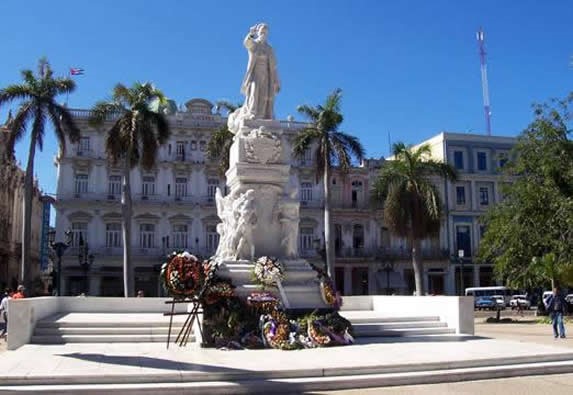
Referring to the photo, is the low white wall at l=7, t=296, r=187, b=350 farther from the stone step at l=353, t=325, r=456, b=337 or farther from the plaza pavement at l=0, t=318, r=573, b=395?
the stone step at l=353, t=325, r=456, b=337

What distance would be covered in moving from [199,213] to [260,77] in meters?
35.0

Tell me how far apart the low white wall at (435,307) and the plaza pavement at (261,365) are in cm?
211

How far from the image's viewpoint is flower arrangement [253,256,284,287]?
14570 mm

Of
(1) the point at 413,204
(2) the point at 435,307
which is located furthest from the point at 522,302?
(2) the point at 435,307

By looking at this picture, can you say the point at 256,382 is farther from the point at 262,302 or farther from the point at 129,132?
the point at 129,132

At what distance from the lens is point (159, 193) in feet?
168

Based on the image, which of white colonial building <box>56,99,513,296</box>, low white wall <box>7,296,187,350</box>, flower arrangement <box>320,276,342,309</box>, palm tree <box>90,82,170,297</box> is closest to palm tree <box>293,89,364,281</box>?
palm tree <box>90,82,170,297</box>

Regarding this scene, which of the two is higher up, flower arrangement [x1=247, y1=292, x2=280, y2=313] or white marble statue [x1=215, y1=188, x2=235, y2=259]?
white marble statue [x1=215, y1=188, x2=235, y2=259]

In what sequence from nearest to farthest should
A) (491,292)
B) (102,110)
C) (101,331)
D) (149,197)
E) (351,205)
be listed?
1. (101,331)
2. (102,110)
3. (149,197)
4. (491,292)
5. (351,205)

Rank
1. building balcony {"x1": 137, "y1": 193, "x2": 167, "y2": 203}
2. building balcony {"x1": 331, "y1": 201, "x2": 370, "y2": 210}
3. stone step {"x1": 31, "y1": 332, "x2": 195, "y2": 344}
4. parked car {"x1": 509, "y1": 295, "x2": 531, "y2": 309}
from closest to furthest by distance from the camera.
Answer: stone step {"x1": 31, "y1": 332, "x2": 195, "y2": 344} → parked car {"x1": 509, "y1": 295, "x2": 531, "y2": 309} → building balcony {"x1": 137, "y1": 193, "x2": 167, "y2": 203} → building balcony {"x1": 331, "y1": 201, "x2": 370, "y2": 210}

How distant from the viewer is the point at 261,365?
10414mm

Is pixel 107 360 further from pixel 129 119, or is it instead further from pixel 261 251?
pixel 129 119

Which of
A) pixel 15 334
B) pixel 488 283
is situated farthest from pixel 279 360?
pixel 488 283

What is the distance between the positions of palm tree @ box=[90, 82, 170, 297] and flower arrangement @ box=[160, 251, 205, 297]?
18031mm
